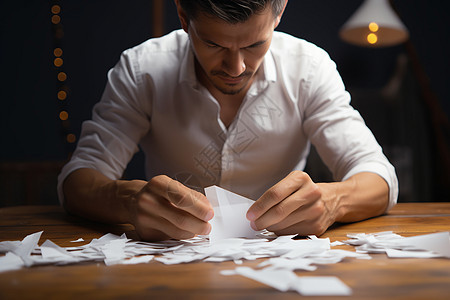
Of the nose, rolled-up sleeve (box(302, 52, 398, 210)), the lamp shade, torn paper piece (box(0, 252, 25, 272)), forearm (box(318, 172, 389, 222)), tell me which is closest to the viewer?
torn paper piece (box(0, 252, 25, 272))

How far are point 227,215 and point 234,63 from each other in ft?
1.31

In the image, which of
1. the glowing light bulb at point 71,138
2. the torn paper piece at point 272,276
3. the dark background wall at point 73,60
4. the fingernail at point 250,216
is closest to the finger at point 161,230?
the fingernail at point 250,216

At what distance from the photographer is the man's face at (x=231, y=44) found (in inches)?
38.5

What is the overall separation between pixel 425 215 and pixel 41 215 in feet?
3.28

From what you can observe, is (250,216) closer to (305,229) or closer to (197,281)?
(305,229)

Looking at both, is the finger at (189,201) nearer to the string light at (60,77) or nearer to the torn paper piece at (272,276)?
the torn paper piece at (272,276)

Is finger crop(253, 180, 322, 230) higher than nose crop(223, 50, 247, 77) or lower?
lower

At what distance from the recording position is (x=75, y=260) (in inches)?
25.7

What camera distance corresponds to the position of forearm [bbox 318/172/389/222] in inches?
36.4

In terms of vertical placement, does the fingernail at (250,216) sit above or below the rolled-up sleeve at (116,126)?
below

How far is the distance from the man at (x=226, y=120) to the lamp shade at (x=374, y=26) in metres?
1.31

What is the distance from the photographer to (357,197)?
989 mm

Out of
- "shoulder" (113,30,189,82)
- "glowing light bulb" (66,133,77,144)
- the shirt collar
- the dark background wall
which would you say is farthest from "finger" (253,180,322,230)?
"glowing light bulb" (66,133,77,144)

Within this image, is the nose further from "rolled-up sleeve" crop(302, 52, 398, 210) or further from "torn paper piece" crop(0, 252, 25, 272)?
"torn paper piece" crop(0, 252, 25, 272)
